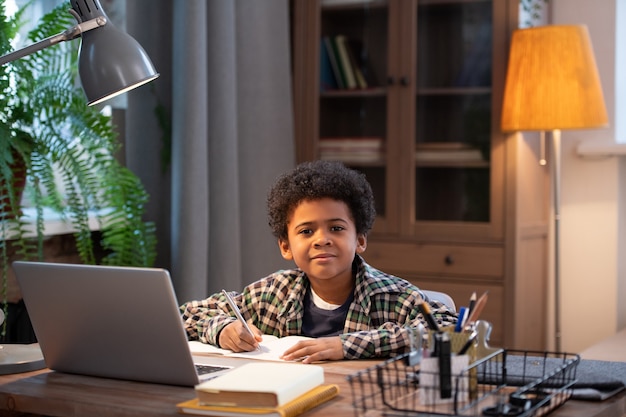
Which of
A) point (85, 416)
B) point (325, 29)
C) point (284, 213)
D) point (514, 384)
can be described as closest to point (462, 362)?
point (514, 384)

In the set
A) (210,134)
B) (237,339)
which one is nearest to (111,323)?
(237,339)

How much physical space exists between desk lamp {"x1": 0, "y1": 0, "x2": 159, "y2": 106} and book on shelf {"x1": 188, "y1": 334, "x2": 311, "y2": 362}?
47 cm

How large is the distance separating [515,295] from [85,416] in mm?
2260

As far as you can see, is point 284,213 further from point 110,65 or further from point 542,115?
point 542,115

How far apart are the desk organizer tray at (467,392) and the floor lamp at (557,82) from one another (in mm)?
1852

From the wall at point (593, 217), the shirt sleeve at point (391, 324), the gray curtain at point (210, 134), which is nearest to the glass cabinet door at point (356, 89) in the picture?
the gray curtain at point (210, 134)

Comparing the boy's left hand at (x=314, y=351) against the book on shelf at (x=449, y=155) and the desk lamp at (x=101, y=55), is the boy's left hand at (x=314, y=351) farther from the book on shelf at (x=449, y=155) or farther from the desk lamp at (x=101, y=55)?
the book on shelf at (x=449, y=155)

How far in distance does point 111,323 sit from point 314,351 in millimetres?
360

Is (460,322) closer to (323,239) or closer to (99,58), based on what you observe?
(323,239)

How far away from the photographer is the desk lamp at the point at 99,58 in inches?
61.2

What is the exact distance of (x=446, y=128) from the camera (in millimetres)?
3549

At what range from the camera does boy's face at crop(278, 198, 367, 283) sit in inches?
73.3

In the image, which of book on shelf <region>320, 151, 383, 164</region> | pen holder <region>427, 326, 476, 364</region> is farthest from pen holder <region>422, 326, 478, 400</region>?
book on shelf <region>320, 151, 383, 164</region>

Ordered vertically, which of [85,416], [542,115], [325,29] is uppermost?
[325,29]
